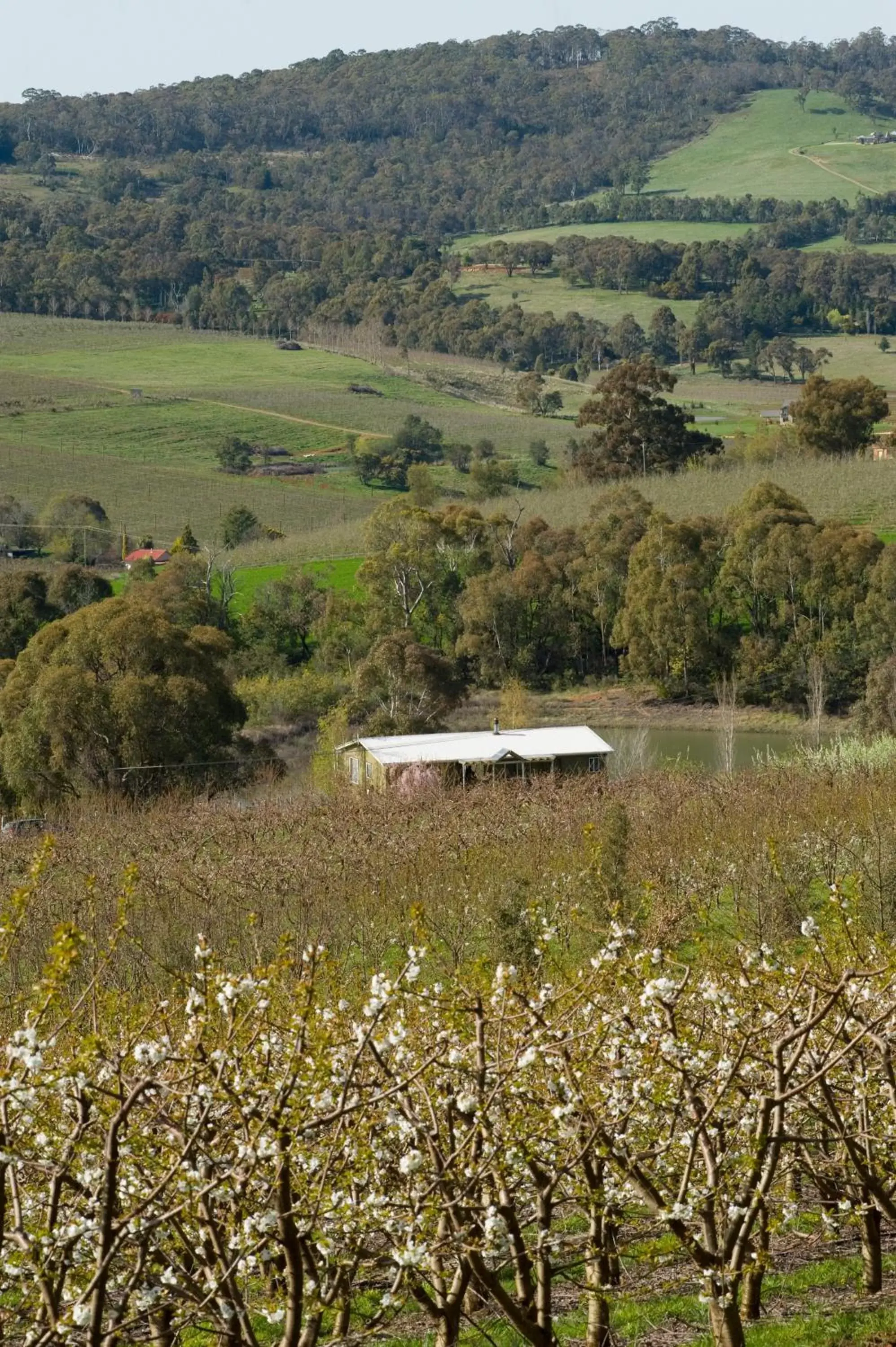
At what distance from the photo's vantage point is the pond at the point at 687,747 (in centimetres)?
3972

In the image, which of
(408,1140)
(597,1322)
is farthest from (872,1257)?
(408,1140)

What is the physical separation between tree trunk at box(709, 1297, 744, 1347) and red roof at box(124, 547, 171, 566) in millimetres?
53330

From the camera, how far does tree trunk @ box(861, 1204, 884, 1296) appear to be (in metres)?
8.49

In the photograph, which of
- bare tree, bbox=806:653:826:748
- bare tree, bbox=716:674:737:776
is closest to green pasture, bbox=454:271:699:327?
bare tree, bbox=716:674:737:776

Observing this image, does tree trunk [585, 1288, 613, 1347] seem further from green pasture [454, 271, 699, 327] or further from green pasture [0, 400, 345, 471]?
green pasture [454, 271, 699, 327]

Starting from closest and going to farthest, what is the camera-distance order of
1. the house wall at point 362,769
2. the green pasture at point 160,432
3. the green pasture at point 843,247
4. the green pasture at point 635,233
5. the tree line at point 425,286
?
the house wall at point 362,769 → the green pasture at point 160,432 → the tree line at point 425,286 → the green pasture at point 843,247 → the green pasture at point 635,233

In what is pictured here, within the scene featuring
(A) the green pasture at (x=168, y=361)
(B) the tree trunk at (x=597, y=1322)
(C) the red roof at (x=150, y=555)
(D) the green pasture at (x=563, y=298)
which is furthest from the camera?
(D) the green pasture at (x=563, y=298)

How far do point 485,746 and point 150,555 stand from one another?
28.0 m

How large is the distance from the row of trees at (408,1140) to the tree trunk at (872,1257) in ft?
0.04


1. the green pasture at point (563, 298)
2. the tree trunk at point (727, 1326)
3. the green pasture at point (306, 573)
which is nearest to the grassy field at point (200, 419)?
the green pasture at point (306, 573)

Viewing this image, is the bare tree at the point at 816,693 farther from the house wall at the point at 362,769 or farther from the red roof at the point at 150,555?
the red roof at the point at 150,555

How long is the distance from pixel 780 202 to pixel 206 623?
132 meters

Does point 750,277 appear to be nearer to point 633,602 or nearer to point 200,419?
point 200,419

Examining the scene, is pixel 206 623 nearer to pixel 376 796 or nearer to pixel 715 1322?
pixel 376 796
